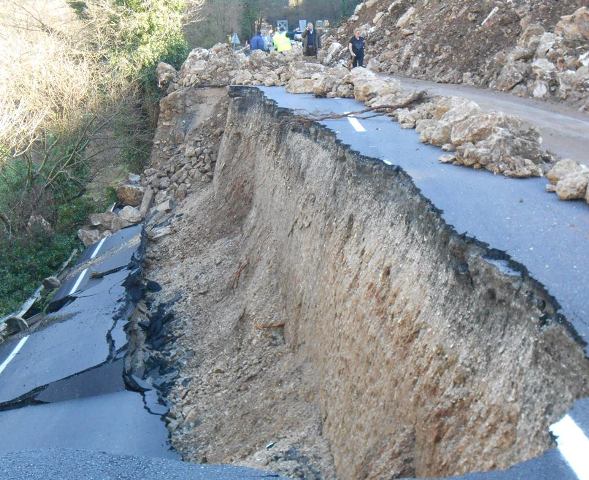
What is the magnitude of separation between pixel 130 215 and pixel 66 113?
4.09 m

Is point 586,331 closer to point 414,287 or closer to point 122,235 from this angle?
point 414,287

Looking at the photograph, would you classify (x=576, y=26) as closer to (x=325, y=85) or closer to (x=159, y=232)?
(x=325, y=85)

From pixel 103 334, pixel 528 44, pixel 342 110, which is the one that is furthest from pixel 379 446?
pixel 528 44

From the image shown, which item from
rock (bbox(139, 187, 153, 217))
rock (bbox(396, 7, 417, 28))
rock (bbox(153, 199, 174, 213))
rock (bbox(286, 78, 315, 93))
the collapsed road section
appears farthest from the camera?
rock (bbox(396, 7, 417, 28))

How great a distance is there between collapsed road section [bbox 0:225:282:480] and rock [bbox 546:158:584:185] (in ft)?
15.7

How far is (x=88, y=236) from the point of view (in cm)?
1922

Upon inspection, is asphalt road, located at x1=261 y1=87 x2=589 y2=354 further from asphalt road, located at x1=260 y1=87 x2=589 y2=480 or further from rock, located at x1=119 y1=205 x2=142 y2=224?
rock, located at x1=119 y1=205 x2=142 y2=224

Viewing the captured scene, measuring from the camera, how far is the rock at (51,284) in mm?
16469

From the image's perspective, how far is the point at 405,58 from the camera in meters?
21.5

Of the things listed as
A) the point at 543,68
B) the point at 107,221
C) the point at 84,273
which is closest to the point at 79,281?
the point at 84,273

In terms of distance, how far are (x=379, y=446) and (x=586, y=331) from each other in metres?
2.32

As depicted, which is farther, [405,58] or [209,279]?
[405,58]

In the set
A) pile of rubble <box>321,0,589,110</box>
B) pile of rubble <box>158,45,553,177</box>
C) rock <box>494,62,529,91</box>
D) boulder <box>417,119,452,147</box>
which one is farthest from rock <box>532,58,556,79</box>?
boulder <box>417,119,452,147</box>

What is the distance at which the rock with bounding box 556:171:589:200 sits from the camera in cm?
673
